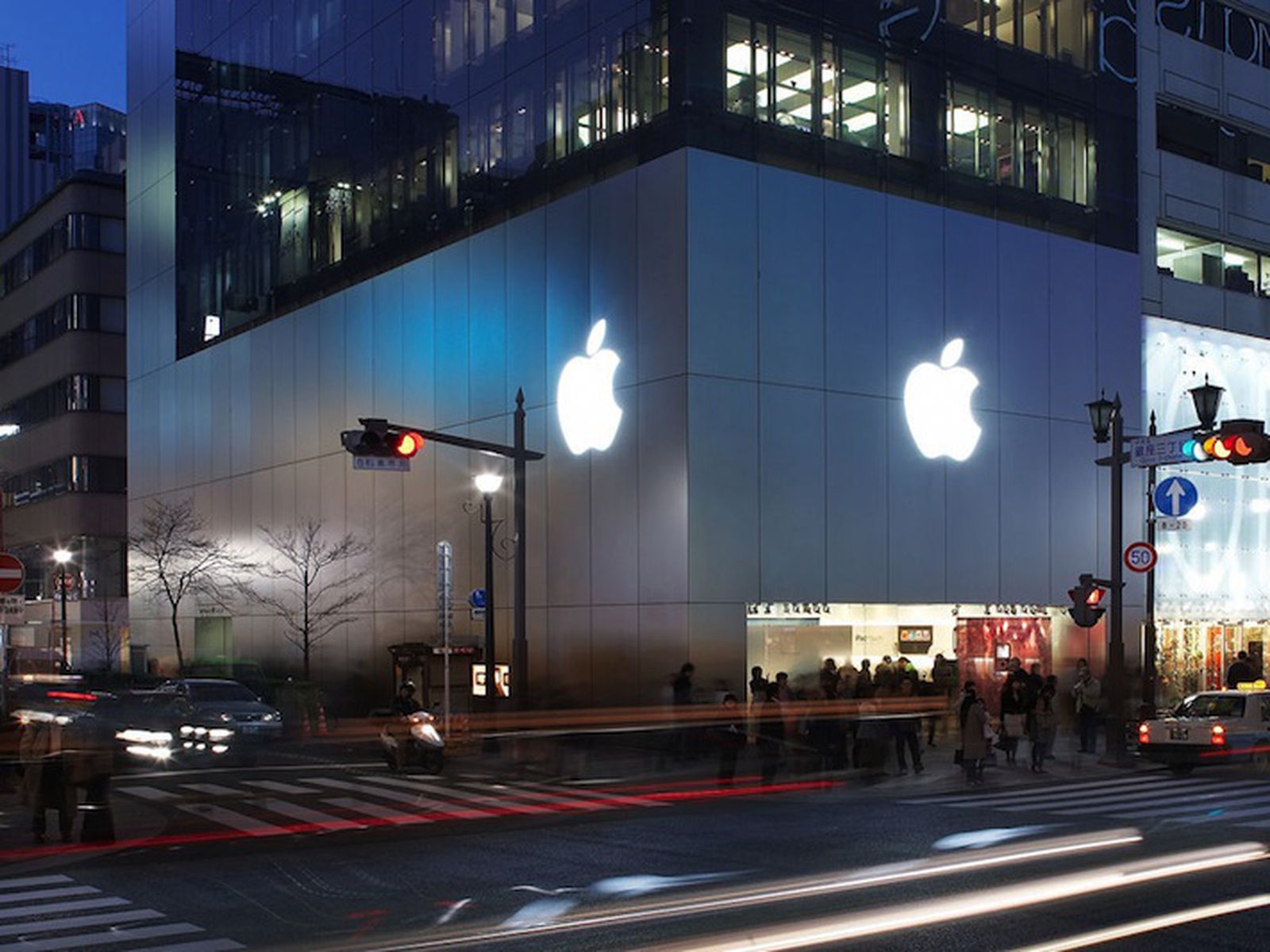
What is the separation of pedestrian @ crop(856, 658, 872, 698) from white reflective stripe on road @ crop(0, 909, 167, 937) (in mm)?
17454

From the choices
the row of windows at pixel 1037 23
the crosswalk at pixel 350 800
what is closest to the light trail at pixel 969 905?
the crosswalk at pixel 350 800

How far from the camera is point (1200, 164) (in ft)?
143

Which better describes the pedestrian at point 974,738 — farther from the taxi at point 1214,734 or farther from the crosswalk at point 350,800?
the crosswalk at point 350,800

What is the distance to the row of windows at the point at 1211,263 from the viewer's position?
42.9 meters

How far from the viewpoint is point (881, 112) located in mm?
35969

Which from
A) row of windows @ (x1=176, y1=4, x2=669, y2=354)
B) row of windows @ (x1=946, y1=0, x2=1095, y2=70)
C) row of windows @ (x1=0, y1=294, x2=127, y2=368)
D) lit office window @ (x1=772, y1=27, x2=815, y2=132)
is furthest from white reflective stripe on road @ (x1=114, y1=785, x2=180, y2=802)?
row of windows @ (x1=0, y1=294, x2=127, y2=368)

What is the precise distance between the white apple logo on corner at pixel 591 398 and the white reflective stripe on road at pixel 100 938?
22.5 meters

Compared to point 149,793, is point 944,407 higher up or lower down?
higher up

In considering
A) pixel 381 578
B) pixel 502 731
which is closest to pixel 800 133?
pixel 502 731

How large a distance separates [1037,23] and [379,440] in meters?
23.7

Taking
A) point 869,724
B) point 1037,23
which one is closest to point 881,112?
point 1037,23

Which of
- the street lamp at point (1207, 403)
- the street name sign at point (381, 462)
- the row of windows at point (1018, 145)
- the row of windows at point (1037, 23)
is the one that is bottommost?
the street name sign at point (381, 462)

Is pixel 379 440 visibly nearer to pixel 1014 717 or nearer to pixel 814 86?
pixel 1014 717

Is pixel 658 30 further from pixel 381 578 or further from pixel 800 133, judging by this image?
pixel 381 578
